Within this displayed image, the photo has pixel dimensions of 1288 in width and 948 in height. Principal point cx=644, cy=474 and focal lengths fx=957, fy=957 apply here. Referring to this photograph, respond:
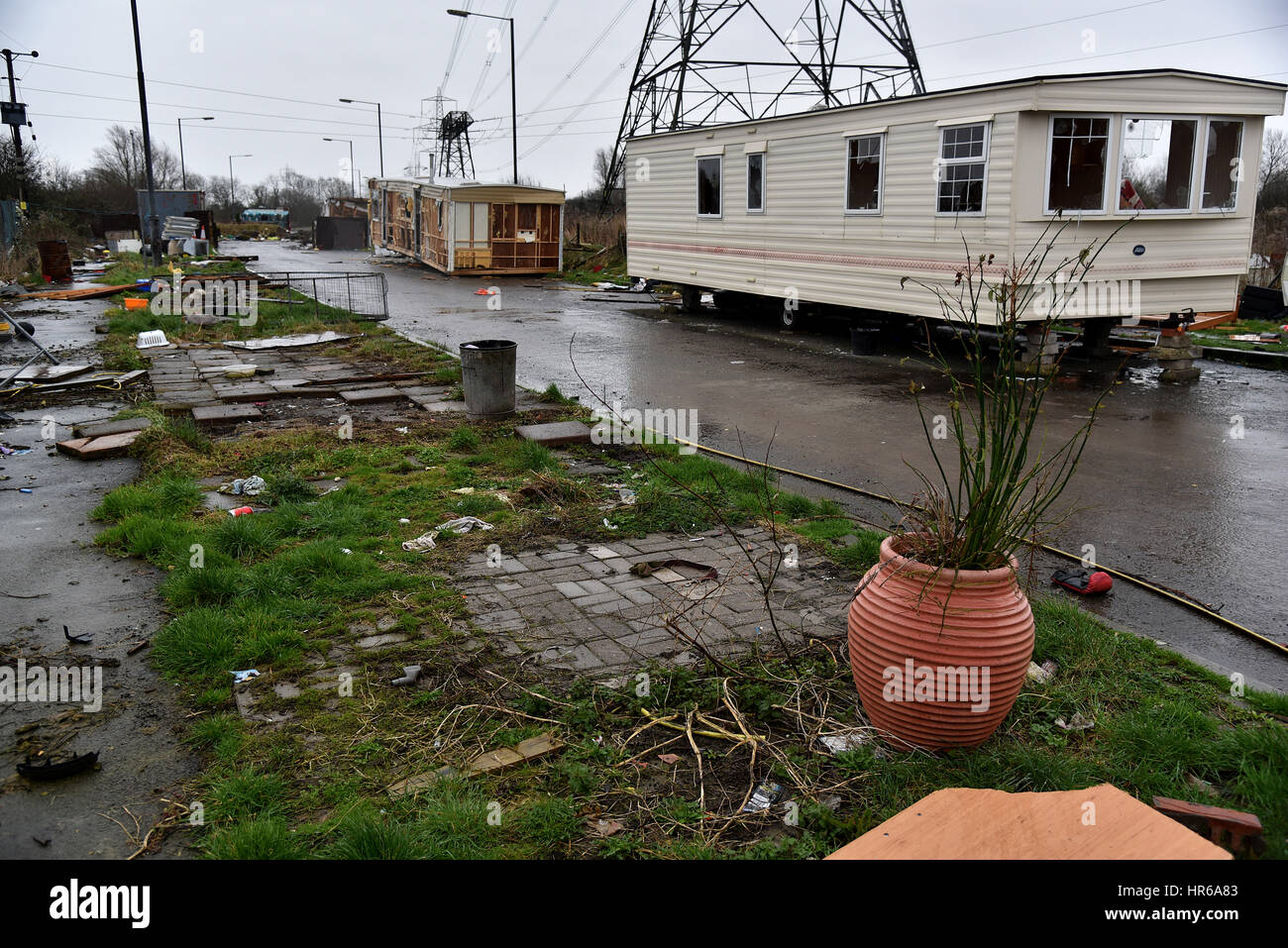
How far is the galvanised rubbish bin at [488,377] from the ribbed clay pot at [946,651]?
6109 mm

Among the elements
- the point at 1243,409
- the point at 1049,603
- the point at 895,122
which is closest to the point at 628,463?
the point at 1049,603

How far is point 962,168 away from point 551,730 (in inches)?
448

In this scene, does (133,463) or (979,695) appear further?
(133,463)

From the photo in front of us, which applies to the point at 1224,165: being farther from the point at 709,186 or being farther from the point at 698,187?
the point at 698,187

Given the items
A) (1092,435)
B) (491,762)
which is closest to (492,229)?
(1092,435)

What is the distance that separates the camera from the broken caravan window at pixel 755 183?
16969 millimetres

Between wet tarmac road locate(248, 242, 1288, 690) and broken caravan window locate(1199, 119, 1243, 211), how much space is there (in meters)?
2.29

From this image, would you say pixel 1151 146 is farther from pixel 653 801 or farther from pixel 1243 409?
pixel 653 801

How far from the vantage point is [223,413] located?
9.48 m

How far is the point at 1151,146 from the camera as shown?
12648 mm

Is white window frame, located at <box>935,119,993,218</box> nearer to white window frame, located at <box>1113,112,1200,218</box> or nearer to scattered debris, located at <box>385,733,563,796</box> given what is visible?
white window frame, located at <box>1113,112,1200,218</box>

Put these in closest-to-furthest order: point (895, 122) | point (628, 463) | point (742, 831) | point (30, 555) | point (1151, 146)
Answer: point (742, 831) < point (30, 555) < point (628, 463) < point (1151, 146) < point (895, 122)
